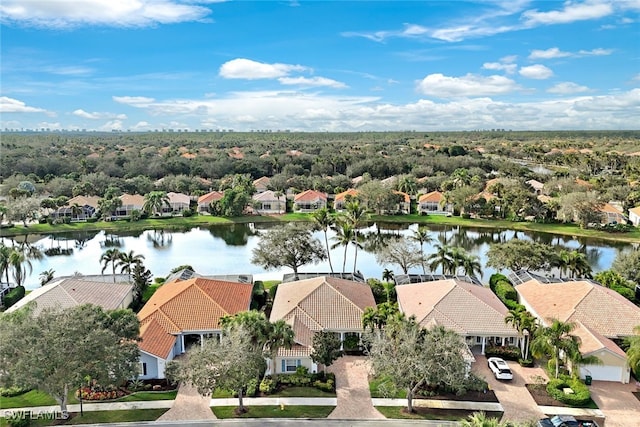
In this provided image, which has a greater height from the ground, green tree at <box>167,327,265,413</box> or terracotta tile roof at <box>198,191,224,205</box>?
terracotta tile roof at <box>198,191,224,205</box>

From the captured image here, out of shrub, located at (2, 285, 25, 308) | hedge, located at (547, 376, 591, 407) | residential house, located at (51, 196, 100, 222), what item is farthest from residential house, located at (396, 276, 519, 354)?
residential house, located at (51, 196, 100, 222)

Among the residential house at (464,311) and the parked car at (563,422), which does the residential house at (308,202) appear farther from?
the parked car at (563,422)

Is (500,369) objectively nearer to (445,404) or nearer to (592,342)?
(445,404)

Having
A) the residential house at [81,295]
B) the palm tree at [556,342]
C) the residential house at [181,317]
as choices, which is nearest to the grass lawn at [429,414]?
the palm tree at [556,342]

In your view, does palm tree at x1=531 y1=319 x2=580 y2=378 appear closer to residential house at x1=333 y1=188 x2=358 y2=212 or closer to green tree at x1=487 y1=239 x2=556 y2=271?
green tree at x1=487 y1=239 x2=556 y2=271

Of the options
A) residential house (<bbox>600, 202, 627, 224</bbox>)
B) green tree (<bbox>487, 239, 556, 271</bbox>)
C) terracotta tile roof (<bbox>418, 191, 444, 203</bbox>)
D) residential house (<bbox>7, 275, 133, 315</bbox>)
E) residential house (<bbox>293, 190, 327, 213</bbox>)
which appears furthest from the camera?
residential house (<bbox>293, 190, 327, 213</bbox>)

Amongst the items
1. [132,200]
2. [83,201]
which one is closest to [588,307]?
[132,200]
